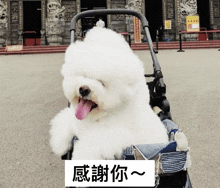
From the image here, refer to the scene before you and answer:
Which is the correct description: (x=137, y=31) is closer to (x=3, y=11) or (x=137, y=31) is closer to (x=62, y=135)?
(x=3, y=11)

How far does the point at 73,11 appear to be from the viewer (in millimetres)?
16734

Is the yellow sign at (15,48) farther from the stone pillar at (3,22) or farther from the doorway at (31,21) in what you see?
the doorway at (31,21)

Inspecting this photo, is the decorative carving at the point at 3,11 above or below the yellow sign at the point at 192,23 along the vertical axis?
above

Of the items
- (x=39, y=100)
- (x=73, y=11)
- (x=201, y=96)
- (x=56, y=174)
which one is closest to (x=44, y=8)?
(x=73, y=11)

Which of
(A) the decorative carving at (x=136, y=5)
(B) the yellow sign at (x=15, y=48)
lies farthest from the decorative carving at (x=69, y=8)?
(B) the yellow sign at (x=15, y=48)

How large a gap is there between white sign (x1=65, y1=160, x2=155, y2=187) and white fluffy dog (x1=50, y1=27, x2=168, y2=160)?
39 millimetres

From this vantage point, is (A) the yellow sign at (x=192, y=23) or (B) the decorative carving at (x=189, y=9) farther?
(B) the decorative carving at (x=189, y=9)

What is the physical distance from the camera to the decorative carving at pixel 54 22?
15.4 m

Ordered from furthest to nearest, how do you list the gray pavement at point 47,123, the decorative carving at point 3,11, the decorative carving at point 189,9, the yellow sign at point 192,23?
1. the decorative carving at point 189,9
2. the decorative carving at point 3,11
3. the yellow sign at point 192,23
4. the gray pavement at point 47,123

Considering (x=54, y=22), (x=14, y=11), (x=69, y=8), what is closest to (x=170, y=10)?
(x=69, y=8)

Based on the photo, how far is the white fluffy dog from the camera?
3.66ft

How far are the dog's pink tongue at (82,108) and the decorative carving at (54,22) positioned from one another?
15.2 meters

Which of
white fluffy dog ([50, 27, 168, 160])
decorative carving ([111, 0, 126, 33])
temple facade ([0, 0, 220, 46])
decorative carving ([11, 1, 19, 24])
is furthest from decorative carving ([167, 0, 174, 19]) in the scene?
white fluffy dog ([50, 27, 168, 160])

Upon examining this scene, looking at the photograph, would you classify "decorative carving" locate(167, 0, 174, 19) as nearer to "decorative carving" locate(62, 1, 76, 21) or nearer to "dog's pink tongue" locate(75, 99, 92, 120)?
"decorative carving" locate(62, 1, 76, 21)
